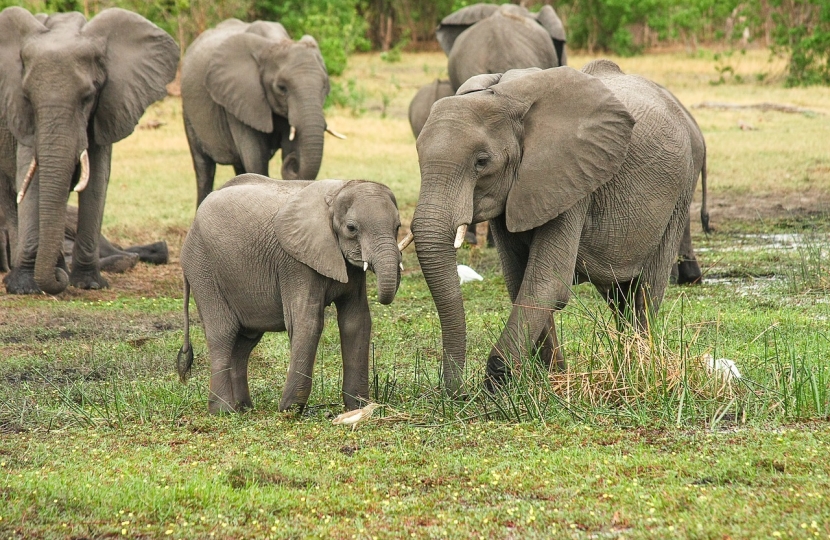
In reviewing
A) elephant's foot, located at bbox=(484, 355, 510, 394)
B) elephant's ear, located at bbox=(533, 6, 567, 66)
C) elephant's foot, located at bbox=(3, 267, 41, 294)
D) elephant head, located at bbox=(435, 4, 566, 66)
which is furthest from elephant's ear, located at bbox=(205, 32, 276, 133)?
elephant's foot, located at bbox=(484, 355, 510, 394)

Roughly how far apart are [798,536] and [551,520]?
0.86 metres

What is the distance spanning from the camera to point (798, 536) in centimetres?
425

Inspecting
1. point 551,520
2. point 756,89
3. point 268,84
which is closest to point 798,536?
point 551,520


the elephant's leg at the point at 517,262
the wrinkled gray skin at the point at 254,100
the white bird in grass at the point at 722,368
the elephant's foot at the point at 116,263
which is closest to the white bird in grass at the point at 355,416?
the elephant's leg at the point at 517,262

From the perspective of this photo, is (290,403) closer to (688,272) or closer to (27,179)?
(27,179)

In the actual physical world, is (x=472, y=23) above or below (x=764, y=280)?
above

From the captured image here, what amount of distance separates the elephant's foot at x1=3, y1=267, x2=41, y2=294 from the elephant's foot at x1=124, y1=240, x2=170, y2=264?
1857 mm

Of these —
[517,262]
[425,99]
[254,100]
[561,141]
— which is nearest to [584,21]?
[425,99]

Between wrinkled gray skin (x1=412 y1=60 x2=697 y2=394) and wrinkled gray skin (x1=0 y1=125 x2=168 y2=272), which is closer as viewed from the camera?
wrinkled gray skin (x1=412 y1=60 x2=697 y2=394)

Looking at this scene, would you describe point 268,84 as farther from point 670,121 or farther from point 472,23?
point 670,121

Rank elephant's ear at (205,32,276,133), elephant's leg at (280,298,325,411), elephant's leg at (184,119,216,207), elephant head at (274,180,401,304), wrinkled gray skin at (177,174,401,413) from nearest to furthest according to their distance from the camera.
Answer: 1. elephant head at (274,180,401,304)
2. wrinkled gray skin at (177,174,401,413)
3. elephant's leg at (280,298,325,411)
4. elephant's ear at (205,32,276,133)
5. elephant's leg at (184,119,216,207)

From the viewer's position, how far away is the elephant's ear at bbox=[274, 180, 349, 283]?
6340mm

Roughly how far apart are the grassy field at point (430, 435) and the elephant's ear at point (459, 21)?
5931 mm

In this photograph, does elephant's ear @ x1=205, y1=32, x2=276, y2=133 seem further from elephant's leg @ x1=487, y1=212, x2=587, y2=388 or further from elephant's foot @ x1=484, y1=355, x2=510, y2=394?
elephant's foot @ x1=484, y1=355, x2=510, y2=394
